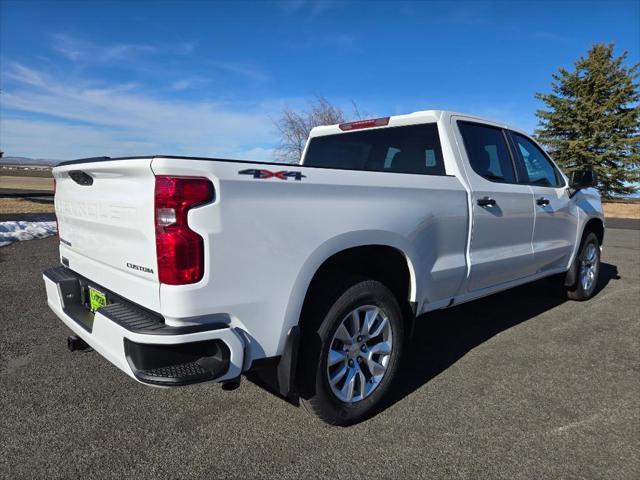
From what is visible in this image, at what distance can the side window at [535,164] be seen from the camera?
4.29 metres

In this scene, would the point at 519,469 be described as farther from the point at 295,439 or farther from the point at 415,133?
the point at 415,133

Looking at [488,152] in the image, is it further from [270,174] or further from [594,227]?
[594,227]

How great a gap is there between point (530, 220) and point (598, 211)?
2191 millimetres

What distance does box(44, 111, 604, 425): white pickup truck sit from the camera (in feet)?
6.45

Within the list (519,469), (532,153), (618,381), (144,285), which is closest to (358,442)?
(519,469)

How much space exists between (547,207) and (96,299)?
13.0 ft

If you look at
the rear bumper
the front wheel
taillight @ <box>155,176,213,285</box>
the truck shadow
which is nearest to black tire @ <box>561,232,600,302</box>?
the front wheel

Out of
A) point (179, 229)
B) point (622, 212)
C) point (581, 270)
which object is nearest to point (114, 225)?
point (179, 229)

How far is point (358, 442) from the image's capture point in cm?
252

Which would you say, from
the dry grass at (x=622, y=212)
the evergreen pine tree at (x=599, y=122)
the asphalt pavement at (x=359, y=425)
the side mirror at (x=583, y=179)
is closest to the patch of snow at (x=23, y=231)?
the asphalt pavement at (x=359, y=425)

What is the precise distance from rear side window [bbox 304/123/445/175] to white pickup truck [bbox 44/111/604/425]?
0.01 meters

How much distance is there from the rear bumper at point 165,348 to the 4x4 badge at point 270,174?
70cm

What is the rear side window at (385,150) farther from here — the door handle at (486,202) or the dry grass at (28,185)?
the dry grass at (28,185)

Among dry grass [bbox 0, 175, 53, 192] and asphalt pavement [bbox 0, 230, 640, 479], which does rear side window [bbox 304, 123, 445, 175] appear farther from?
dry grass [bbox 0, 175, 53, 192]
